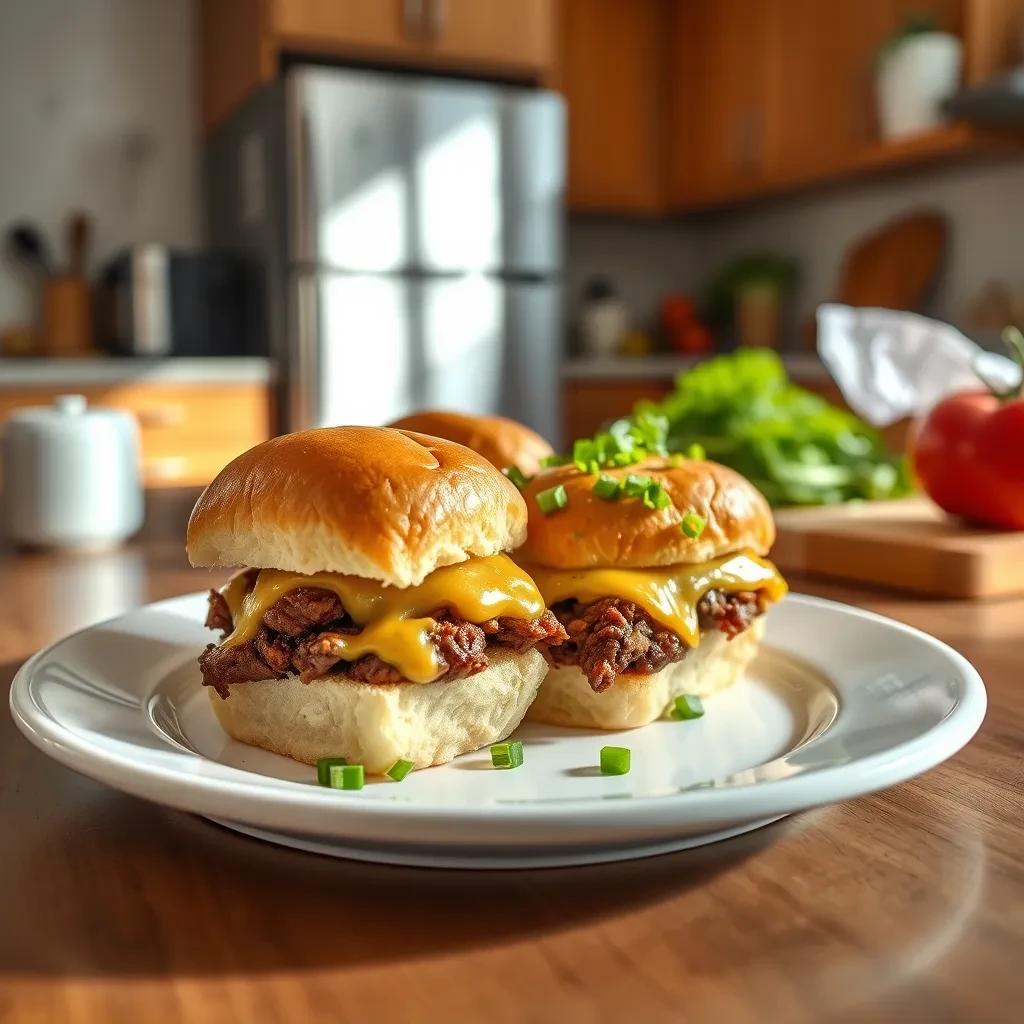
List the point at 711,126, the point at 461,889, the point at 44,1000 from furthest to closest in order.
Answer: the point at 711,126 → the point at 461,889 → the point at 44,1000

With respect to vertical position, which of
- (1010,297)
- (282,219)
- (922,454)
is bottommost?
(922,454)

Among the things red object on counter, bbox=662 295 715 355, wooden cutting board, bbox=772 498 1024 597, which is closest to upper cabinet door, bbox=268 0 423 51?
red object on counter, bbox=662 295 715 355

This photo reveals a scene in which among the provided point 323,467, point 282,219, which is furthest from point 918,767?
point 282,219

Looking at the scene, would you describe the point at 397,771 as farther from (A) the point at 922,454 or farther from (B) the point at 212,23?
(B) the point at 212,23

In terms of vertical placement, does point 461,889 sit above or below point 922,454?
below

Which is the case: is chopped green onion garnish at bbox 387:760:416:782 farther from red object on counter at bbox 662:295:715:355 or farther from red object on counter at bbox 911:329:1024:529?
red object on counter at bbox 662:295:715:355
